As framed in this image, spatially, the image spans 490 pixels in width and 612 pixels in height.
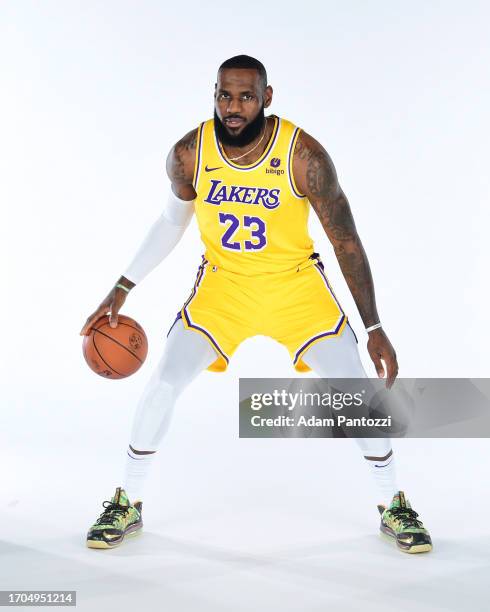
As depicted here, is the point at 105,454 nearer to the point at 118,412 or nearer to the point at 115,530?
the point at 118,412

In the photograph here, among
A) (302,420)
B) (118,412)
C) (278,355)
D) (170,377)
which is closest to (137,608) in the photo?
(170,377)

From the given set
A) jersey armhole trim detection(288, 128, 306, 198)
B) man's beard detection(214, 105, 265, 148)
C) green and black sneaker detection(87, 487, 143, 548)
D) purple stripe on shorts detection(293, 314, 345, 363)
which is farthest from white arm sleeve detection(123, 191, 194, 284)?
green and black sneaker detection(87, 487, 143, 548)

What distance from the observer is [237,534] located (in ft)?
14.6

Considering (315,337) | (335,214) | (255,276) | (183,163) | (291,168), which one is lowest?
(315,337)

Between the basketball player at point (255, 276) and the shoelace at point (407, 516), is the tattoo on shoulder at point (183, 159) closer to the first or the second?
the basketball player at point (255, 276)

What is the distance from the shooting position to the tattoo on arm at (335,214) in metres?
4.30

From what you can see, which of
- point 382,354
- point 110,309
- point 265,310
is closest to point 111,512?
point 110,309

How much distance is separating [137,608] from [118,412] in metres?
3.32

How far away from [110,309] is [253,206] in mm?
898

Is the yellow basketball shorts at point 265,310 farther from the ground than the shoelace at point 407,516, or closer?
farther from the ground

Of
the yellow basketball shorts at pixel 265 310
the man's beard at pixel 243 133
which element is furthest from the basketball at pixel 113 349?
the man's beard at pixel 243 133

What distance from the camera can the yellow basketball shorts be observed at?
14.5 feet

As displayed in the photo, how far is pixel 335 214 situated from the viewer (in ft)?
14.2

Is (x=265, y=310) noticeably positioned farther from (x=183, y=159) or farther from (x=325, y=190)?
A: (x=183, y=159)
